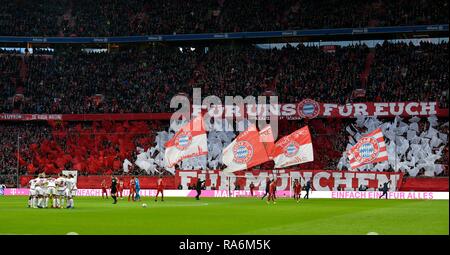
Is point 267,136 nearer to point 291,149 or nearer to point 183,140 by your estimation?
point 291,149

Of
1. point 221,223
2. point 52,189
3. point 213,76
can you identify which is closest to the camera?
point 221,223

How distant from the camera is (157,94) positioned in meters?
79.0

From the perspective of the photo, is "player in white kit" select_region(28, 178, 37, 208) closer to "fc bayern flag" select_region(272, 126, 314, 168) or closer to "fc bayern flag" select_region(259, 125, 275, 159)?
"fc bayern flag" select_region(259, 125, 275, 159)

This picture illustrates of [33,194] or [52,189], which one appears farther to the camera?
[33,194]

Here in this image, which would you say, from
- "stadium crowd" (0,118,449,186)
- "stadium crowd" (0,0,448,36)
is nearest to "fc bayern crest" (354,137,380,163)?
"stadium crowd" (0,118,449,186)

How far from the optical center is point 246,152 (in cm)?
6234

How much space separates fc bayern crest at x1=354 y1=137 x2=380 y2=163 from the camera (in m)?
61.8

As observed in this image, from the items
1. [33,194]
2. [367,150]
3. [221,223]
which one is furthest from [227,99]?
[221,223]

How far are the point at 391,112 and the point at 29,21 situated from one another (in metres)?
45.0

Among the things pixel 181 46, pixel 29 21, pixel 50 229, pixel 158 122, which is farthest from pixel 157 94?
pixel 50 229

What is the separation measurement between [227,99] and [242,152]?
45.4 ft

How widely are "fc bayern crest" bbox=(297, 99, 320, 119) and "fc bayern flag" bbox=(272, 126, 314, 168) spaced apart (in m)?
8.57

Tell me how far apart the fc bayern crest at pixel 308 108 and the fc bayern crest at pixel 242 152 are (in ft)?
36.3
